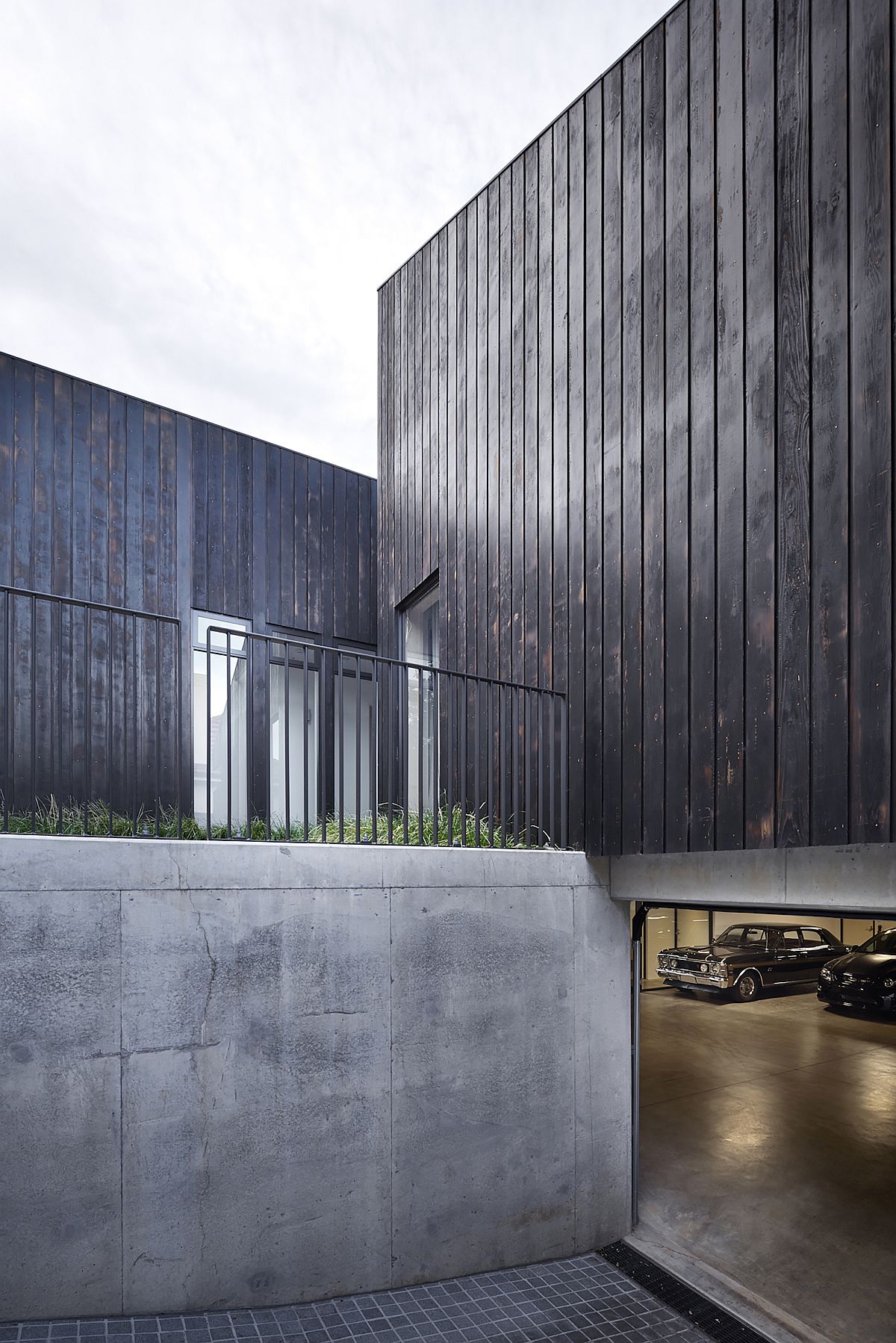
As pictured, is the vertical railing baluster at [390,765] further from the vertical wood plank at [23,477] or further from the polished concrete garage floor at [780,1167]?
the vertical wood plank at [23,477]

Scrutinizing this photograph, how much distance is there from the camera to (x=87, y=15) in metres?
9.11

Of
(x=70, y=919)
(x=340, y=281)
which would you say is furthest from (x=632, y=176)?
(x=340, y=281)

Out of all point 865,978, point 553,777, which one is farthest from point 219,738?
point 865,978

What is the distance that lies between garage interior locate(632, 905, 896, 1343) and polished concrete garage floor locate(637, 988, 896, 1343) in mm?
14

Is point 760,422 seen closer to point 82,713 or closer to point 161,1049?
point 161,1049

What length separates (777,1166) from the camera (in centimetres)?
699

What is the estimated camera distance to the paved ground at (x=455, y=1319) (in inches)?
152

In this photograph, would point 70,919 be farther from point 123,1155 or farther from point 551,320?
point 551,320

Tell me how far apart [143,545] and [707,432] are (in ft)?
20.7

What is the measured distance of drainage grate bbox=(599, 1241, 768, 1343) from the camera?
14.7 ft

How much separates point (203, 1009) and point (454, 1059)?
163 centimetres

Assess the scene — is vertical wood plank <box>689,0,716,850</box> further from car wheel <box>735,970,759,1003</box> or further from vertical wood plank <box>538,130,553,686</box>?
car wheel <box>735,970,759,1003</box>

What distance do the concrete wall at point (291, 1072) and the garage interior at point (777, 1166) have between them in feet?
2.72

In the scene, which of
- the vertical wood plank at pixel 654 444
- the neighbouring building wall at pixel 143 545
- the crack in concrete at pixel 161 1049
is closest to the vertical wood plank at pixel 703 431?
the vertical wood plank at pixel 654 444
